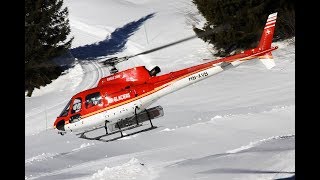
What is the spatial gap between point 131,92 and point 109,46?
28.2m

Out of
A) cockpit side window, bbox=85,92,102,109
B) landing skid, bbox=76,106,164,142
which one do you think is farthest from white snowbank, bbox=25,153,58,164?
cockpit side window, bbox=85,92,102,109

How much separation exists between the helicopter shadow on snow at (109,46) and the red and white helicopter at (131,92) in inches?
954

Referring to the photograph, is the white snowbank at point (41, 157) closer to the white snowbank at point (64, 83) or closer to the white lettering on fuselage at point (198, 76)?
the white lettering on fuselage at point (198, 76)

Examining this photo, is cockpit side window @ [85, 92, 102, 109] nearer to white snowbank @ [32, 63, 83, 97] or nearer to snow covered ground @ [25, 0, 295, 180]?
snow covered ground @ [25, 0, 295, 180]

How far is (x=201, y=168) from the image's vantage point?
545 inches

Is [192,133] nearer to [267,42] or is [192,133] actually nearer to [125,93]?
[125,93]

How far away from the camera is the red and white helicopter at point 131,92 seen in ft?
45.2

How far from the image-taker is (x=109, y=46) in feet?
137

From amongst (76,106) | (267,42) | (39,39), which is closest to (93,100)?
(76,106)

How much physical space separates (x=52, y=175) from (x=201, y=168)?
4.83 meters

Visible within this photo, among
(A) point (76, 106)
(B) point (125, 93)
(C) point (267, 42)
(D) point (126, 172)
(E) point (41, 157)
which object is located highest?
(C) point (267, 42)

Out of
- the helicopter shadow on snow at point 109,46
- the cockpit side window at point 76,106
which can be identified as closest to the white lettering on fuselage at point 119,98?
the cockpit side window at point 76,106

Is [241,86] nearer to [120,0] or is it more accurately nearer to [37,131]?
[37,131]
